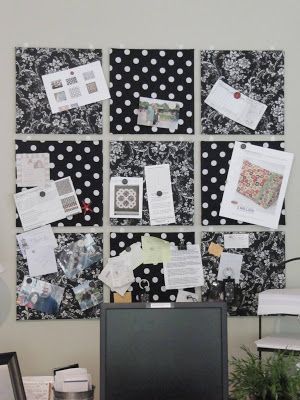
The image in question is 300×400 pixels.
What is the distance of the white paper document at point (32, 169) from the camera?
280 cm

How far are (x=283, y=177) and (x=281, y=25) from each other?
679 mm

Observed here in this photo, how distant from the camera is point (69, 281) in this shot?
2.80 m

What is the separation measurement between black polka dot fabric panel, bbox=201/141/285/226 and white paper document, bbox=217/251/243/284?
0.48 feet

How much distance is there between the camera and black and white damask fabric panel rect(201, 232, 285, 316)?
2.84 meters

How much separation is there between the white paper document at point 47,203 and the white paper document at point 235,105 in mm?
731

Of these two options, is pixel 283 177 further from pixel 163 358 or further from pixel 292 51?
pixel 163 358

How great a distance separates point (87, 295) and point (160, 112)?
2.82ft

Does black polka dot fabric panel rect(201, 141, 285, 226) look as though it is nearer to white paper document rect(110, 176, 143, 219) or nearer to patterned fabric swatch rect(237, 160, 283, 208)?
patterned fabric swatch rect(237, 160, 283, 208)

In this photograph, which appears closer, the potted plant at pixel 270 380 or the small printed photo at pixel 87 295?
the potted plant at pixel 270 380

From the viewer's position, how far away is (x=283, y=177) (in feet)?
9.41

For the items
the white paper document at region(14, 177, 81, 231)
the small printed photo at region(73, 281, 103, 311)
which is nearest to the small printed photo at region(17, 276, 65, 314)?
the small printed photo at region(73, 281, 103, 311)

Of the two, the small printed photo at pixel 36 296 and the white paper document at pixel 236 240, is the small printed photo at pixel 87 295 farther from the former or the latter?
the white paper document at pixel 236 240

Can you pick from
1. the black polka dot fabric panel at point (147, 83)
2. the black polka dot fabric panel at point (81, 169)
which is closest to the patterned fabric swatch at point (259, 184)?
the black polka dot fabric panel at point (147, 83)

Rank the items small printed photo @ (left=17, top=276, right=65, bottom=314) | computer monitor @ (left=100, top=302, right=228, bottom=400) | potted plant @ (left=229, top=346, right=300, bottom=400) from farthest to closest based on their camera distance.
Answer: small printed photo @ (left=17, top=276, right=65, bottom=314), computer monitor @ (left=100, top=302, right=228, bottom=400), potted plant @ (left=229, top=346, right=300, bottom=400)
